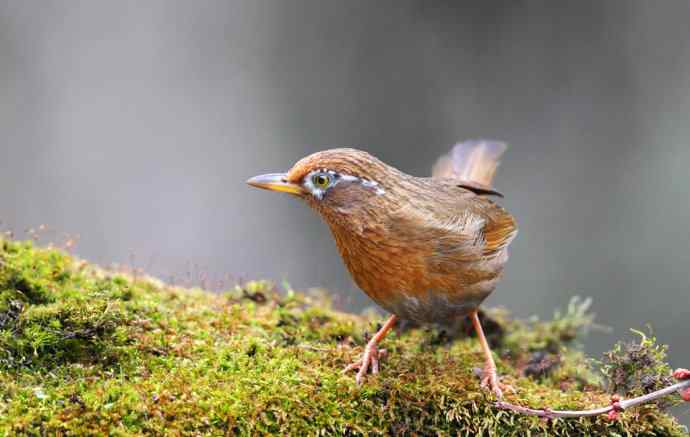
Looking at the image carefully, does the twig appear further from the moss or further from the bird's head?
the bird's head

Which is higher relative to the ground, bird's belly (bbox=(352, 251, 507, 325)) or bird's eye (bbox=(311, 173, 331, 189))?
bird's eye (bbox=(311, 173, 331, 189))

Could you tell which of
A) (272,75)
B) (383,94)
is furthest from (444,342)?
(272,75)

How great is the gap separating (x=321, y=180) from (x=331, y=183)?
6cm

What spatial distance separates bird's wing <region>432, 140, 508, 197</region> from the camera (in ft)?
18.7

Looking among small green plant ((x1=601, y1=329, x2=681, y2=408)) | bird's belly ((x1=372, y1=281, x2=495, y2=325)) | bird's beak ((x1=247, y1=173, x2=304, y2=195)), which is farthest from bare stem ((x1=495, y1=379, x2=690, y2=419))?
bird's beak ((x1=247, y1=173, x2=304, y2=195))

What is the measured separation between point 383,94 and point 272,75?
130 cm

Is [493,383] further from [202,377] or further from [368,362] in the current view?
[202,377]

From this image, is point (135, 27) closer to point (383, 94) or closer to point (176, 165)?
point (176, 165)

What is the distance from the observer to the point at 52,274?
3996 millimetres

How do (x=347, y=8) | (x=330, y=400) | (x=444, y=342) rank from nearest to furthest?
1. (x=330, y=400)
2. (x=444, y=342)
3. (x=347, y=8)

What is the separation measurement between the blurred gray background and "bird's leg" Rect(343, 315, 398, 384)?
2.86 metres

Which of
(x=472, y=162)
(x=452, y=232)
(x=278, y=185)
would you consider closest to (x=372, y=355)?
(x=452, y=232)

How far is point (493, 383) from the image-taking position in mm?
3953

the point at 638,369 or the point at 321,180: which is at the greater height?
the point at 321,180
